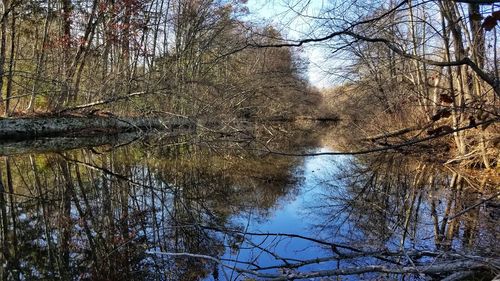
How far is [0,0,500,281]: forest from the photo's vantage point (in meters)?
3.76

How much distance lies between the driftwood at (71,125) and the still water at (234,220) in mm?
2409

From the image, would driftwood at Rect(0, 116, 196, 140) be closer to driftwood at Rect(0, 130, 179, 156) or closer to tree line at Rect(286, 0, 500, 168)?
driftwood at Rect(0, 130, 179, 156)

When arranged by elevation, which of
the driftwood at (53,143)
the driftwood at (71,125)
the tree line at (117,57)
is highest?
the tree line at (117,57)

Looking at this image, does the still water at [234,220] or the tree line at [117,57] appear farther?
the tree line at [117,57]

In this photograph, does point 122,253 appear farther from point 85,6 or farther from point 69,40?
point 85,6

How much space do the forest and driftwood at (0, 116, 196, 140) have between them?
0.17 ft

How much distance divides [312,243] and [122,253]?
2.00 m

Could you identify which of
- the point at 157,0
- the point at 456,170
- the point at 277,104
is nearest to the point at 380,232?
the point at 456,170

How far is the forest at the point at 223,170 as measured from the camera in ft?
12.3

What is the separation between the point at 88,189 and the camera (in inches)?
270

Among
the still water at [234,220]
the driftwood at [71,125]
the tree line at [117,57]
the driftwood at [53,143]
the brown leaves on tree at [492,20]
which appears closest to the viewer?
the brown leaves on tree at [492,20]

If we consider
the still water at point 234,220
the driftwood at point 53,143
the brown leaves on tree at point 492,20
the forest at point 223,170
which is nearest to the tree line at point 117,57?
the forest at point 223,170

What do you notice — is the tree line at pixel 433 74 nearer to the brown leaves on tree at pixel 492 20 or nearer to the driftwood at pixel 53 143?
the brown leaves on tree at pixel 492 20

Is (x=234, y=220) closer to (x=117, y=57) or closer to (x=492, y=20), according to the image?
(x=492, y=20)
